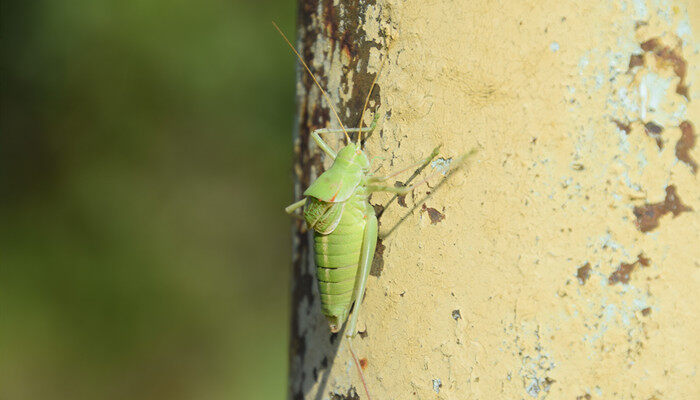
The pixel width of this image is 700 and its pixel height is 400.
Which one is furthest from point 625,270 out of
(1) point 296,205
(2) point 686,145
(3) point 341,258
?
(1) point 296,205

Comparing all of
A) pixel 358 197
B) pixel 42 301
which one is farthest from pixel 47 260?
pixel 358 197

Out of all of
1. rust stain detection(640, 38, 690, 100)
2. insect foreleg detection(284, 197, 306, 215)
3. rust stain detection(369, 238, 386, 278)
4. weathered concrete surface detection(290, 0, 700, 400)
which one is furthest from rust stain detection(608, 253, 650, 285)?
insect foreleg detection(284, 197, 306, 215)

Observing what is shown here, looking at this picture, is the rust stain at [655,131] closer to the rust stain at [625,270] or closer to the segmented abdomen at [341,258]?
the rust stain at [625,270]

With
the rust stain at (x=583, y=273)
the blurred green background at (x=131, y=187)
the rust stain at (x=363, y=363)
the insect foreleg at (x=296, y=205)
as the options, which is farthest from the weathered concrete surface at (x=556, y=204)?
the blurred green background at (x=131, y=187)

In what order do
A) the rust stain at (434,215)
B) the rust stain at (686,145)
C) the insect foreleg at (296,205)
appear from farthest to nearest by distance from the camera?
the insect foreleg at (296,205) → the rust stain at (434,215) → the rust stain at (686,145)

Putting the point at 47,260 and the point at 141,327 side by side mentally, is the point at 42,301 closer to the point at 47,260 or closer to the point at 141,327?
the point at 47,260

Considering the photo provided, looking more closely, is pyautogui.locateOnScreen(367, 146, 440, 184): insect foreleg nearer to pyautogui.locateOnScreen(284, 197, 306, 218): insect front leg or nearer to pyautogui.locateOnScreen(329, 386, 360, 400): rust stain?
pyautogui.locateOnScreen(284, 197, 306, 218): insect front leg

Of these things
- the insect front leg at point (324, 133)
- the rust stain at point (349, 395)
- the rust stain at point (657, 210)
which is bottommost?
the rust stain at point (349, 395)
